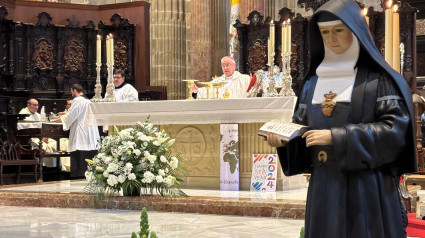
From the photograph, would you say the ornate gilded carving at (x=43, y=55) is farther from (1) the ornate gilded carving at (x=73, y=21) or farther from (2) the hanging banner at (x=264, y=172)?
(2) the hanging banner at (x=264, y=172)

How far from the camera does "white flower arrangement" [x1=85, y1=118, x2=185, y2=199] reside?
8.34 meters

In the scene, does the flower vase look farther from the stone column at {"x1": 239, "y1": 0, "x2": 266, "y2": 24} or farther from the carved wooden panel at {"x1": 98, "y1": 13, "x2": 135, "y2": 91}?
the stone column at {"x1": 239, "y1": 0, "x2": 266, "y2": 24}

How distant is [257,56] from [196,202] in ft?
36.1

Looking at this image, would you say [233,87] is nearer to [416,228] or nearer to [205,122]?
[205,122]

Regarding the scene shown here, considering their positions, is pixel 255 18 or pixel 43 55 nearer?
pixel 43 55

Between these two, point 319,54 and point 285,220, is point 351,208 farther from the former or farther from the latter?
point 285,220

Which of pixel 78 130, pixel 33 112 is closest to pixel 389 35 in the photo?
pixel 78 130

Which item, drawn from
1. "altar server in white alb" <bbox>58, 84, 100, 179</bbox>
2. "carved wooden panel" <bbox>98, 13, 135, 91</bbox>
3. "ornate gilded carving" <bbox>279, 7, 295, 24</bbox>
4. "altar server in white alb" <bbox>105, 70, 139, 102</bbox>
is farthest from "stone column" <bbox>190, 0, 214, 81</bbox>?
"altar server in white alb" <bbox>105, 70, 139, 102</bbox>

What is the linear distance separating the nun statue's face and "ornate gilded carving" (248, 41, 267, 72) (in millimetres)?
15378

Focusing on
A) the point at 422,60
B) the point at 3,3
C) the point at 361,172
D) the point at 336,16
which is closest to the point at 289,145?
the point at 361,172

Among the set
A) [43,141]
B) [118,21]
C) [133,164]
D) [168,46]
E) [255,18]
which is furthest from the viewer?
[168,46]

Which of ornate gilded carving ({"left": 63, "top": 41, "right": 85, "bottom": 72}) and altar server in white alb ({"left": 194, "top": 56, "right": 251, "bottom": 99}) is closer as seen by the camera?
altar server in white alb ({"left": 194, "top": 56, "right": 251, "bottom": 99})

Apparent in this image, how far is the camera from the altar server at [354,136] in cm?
300

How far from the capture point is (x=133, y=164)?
8.49 meters
